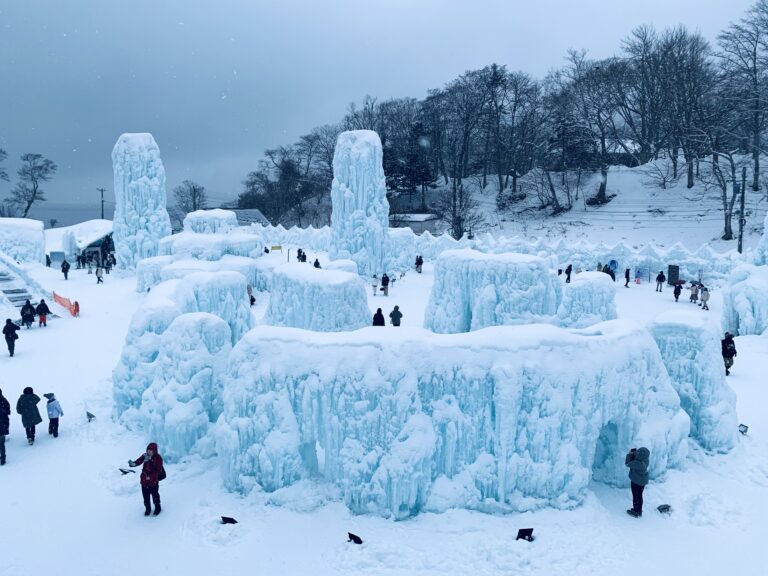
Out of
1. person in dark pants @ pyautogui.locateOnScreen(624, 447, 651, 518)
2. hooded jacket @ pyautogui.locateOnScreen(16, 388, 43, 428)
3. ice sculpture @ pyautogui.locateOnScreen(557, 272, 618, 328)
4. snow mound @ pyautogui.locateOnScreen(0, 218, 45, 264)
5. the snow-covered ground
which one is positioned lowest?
the snow-covered ground

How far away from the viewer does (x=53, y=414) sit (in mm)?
10383

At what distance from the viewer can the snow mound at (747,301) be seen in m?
17.2

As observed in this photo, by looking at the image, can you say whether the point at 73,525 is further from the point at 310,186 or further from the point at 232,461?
the point at 310,186

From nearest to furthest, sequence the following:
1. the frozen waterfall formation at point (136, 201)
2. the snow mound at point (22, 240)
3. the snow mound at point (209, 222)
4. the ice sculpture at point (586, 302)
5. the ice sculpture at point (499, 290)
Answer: the ice sculpture at point (499, 290) → the ice sculpture at point (586, 302) → the frozen waterfall formation at point (136, 201) → the snow mound at point (22, 240) → the snow mound at point (209, 222)

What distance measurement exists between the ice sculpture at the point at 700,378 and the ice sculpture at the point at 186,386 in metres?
8.25

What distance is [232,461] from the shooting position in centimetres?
834

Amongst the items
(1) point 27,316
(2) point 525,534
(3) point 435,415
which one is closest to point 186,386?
(3) point 435,415

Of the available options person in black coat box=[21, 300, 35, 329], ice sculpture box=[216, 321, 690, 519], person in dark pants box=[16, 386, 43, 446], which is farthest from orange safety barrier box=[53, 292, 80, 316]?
ice sculpture box=[216, 321, 690, 519]

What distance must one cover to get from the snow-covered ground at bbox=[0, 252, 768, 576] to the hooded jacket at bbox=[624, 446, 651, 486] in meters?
0.63

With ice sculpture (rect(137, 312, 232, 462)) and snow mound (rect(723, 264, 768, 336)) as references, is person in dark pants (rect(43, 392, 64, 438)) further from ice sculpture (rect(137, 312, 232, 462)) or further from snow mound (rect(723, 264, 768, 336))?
snow mound (rect(723, 264, 768, 336))

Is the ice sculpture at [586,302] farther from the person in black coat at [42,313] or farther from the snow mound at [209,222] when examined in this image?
the snow mound at [209,222]

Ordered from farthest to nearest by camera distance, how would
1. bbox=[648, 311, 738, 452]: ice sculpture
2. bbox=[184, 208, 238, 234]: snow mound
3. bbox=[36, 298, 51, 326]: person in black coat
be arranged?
bbox=[184, 208, 238, 234]: snow mound < bbox=[36, 298, 51, 326]: person in black coat < bbox=[648, 311, 738, 452]: ice sculpture

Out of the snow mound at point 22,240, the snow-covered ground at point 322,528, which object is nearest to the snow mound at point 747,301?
the snow-covered ground at point 322,528

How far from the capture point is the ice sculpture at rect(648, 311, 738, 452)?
9.65 m
